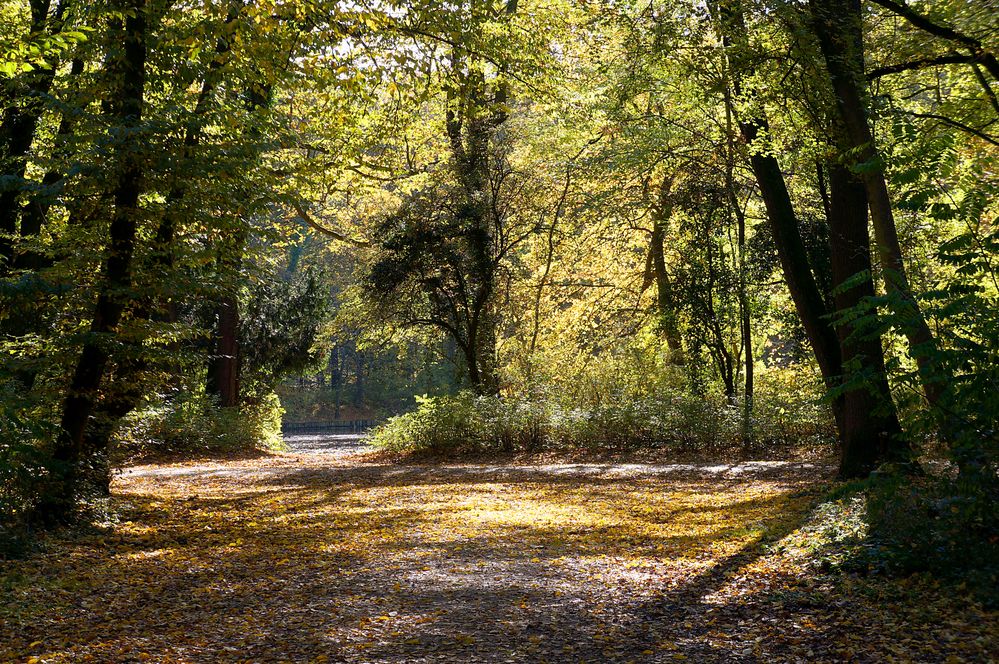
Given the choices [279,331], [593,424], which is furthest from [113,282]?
[279,331]

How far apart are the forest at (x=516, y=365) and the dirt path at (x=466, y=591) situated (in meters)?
0.04

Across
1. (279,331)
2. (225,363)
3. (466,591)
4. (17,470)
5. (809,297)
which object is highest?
(279,331)

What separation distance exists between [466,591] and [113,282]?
Result: 405 centimetres

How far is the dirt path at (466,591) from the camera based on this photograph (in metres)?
4.01

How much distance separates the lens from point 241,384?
2195 centimetres

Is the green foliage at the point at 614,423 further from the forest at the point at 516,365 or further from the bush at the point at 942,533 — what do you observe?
the bush at the point at 942,533

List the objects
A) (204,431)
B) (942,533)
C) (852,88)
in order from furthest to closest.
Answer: (204,431) → (852,88) → (942,533)

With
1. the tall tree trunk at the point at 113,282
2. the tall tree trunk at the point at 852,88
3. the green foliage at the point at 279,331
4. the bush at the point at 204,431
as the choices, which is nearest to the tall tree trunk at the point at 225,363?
the bush at the point at 204,431

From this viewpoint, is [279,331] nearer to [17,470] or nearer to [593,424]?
[593,424]

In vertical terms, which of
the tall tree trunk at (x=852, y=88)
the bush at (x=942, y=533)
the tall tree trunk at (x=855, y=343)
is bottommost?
the bush at (x=942, y=533)

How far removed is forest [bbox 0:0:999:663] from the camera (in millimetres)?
4461

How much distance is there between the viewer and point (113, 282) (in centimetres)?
667

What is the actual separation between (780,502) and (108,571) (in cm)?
653

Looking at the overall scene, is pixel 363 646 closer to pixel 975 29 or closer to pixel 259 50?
pixel 259 50
